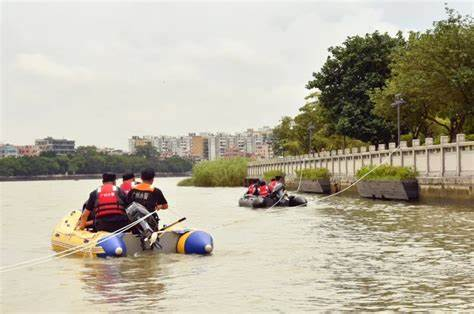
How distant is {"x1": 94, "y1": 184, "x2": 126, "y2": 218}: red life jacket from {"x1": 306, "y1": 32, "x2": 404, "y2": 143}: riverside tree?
5078 centimetres

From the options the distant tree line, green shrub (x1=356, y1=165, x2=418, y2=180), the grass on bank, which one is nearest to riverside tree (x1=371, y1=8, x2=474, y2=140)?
the distant tree line

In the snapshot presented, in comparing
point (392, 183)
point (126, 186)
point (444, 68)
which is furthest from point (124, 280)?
point (444, 68)

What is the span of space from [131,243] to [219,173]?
299 ft

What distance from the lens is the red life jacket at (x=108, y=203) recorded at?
1873 cm

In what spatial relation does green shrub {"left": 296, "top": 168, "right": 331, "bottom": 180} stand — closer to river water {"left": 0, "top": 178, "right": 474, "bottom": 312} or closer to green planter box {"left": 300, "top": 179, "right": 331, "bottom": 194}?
green planter box {"left": 300, "top": 179, "right": 331, "bottom": 194}

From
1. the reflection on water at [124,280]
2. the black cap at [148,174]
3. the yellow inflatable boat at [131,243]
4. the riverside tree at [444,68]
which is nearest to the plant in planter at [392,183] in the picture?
the riverside tree at [444,68]

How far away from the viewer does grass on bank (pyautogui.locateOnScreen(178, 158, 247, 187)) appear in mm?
109431

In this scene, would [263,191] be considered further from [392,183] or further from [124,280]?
[124,280]

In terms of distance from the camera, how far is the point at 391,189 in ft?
153

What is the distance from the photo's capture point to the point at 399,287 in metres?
13.5

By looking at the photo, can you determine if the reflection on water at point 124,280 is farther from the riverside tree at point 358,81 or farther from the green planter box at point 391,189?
the riverside tree at point 358,81

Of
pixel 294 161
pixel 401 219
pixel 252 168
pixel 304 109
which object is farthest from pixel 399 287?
pixel 252 168

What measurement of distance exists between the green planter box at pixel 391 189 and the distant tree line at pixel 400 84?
701 centimetres

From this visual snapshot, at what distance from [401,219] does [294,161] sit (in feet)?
193
